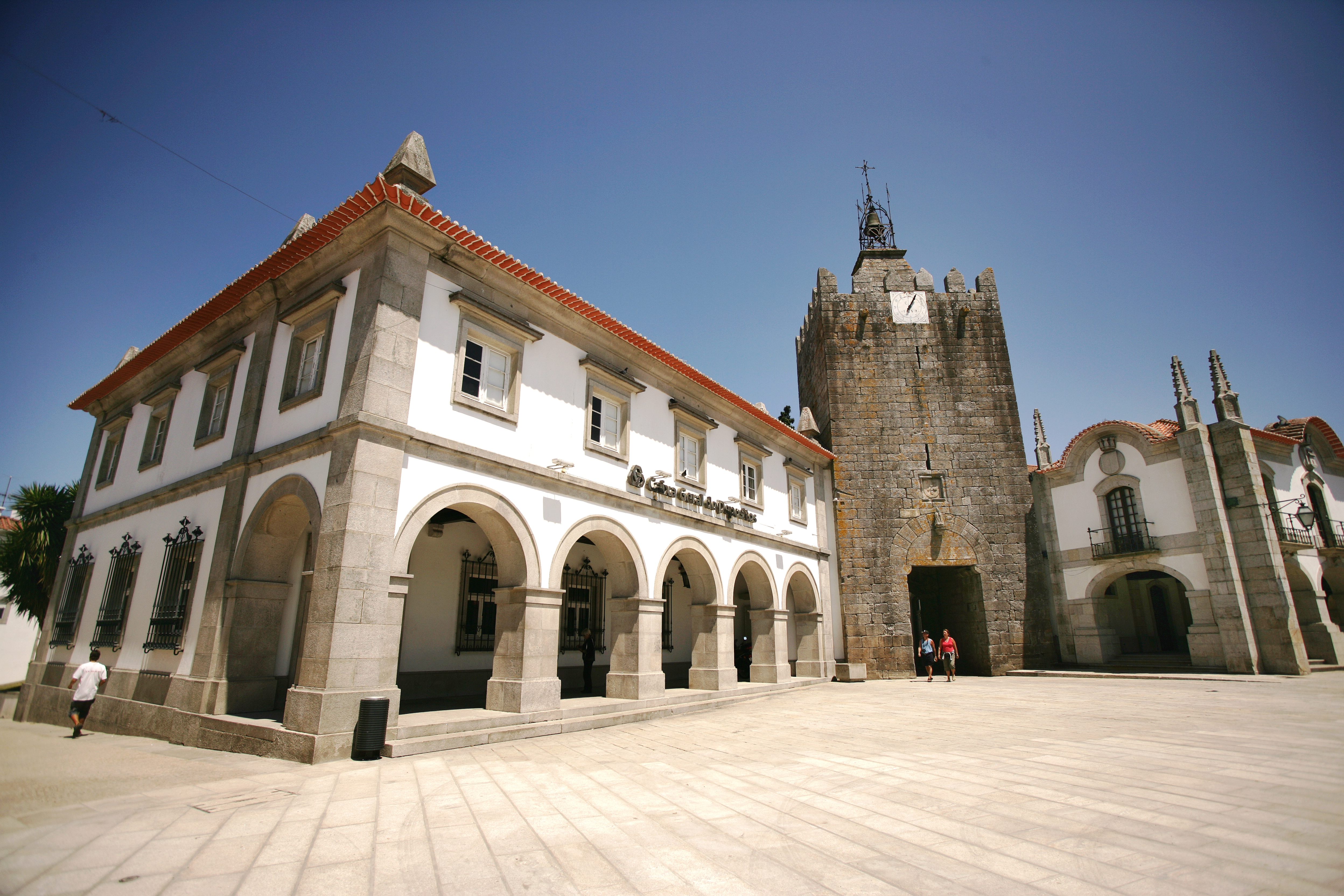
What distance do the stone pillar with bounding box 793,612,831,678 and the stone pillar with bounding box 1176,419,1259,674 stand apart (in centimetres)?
940

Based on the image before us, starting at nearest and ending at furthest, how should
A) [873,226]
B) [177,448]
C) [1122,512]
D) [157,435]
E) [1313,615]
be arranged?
[177,448], [157,435], [1313,615], [1122,512], [873,226]

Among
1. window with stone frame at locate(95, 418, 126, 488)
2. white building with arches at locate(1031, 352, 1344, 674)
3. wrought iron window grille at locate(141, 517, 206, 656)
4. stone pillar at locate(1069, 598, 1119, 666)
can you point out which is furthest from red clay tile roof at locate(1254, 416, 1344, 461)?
window with stone frame at locate(95, 418, 126, 488)

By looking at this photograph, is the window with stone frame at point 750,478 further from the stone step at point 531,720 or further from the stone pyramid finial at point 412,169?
the stone pyramid finial at point 412,169

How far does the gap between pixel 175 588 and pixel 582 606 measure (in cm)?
711

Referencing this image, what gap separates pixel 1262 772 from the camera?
516 cm

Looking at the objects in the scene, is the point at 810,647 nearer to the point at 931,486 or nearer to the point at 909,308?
the point at 931,486

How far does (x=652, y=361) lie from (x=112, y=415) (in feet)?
40.7

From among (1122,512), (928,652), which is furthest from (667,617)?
(1122,512)

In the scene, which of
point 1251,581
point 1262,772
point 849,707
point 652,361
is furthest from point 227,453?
point 1251,581

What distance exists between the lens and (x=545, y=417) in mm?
9969

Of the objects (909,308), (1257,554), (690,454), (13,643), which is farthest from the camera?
(13,643)

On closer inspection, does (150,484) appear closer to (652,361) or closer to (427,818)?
(652,361)

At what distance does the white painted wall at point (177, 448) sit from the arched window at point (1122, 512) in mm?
20744

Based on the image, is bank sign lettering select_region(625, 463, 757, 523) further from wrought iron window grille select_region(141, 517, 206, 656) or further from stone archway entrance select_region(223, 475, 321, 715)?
wrought iron window grille select_region(141, 517, 206, 656)
